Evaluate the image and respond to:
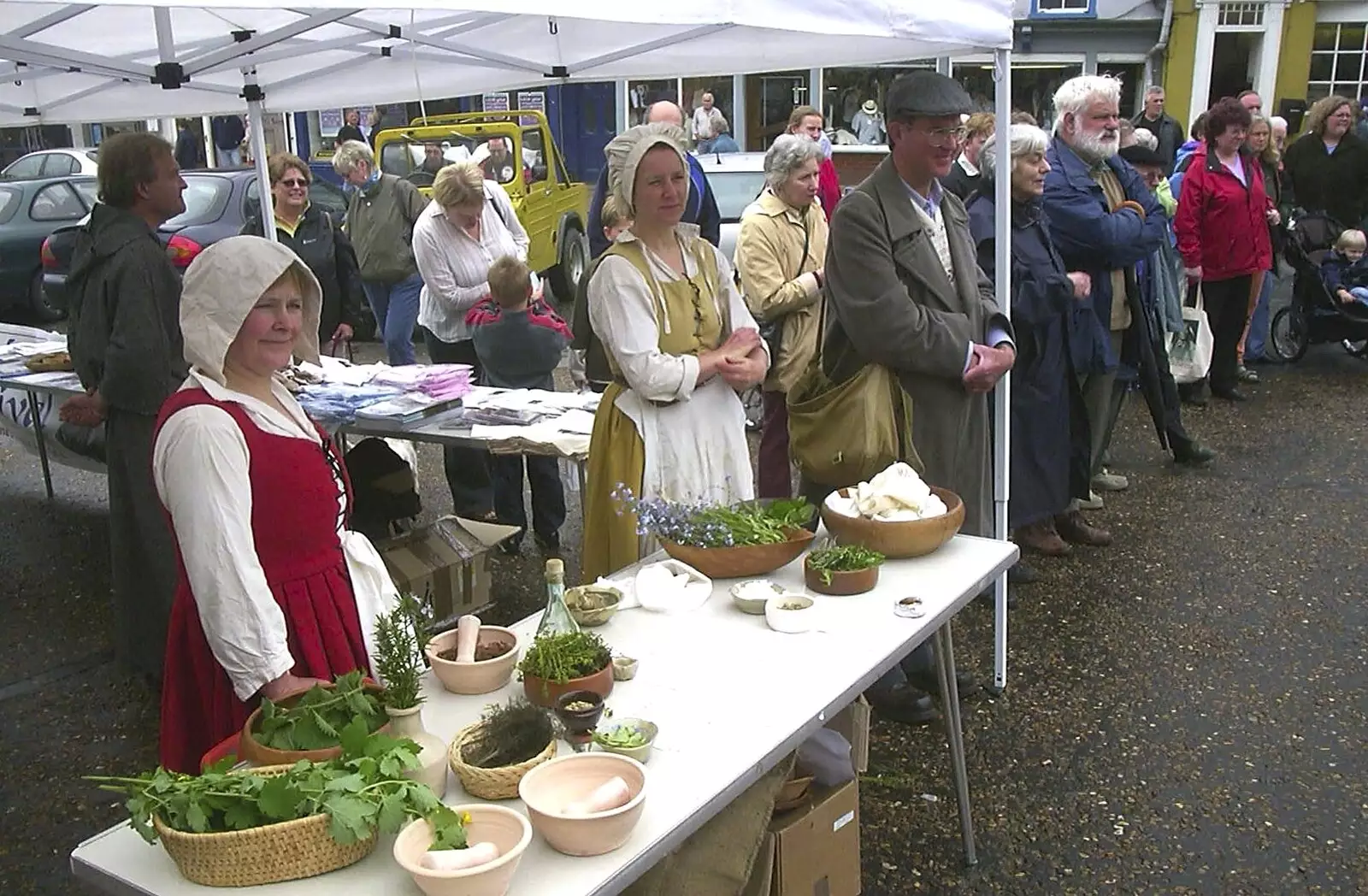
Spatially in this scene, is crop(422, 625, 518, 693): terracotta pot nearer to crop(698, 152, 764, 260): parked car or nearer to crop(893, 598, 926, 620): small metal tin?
crop(893, 598, 926, 620): small metal tin

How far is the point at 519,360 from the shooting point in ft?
15.9

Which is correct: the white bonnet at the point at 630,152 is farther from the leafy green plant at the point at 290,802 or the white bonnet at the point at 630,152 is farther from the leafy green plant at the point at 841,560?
the leafy green plant at the point at 290,802

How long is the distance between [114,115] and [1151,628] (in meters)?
5.46

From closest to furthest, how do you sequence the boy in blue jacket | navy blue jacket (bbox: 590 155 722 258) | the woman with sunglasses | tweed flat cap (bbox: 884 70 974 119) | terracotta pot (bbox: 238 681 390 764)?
terracotta pot (bbox: 238 681 390 764)
tweed flat cap (bbox: 884 70 974 119)
the boy in blue jacket
navy blue jacket (bbox: 590 155 722 258)
the woman with sunglasses

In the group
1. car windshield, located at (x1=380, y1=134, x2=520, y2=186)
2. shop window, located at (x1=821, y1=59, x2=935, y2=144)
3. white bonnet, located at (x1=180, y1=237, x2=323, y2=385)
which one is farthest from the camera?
shop window, located at (x1=821, y1=59, x2=935, y2=144)

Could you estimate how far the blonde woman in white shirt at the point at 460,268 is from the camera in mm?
5180

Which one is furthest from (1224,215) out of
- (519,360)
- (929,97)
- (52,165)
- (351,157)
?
(52,165)

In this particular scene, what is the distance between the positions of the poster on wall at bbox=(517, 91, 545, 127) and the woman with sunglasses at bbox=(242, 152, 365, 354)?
14.9 ft

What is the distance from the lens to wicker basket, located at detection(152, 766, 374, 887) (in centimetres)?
145

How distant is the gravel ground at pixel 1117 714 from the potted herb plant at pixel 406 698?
1458 mm

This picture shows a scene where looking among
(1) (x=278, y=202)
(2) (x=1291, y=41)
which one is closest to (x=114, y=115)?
(1) (x=278, y=202)

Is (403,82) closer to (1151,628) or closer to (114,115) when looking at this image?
(114,115)

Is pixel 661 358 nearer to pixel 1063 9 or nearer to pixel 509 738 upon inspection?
pixel 509 738

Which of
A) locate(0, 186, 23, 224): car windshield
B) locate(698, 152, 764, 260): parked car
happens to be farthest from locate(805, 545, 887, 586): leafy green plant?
locate(0, 186, 23, 224): car windshield
